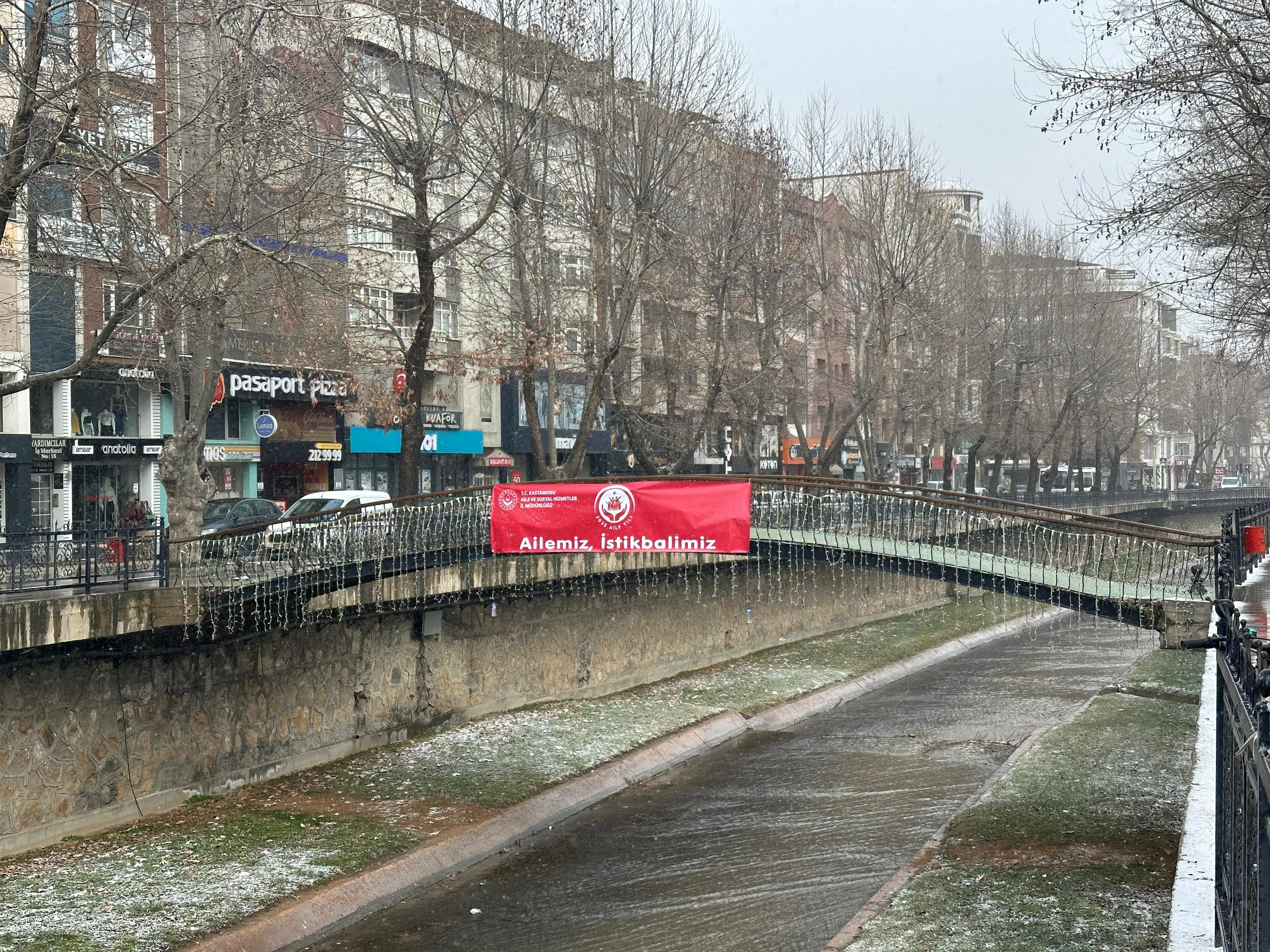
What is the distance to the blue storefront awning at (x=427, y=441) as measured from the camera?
46.0m

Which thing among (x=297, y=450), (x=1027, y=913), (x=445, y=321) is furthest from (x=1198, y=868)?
(x=445, y=321)

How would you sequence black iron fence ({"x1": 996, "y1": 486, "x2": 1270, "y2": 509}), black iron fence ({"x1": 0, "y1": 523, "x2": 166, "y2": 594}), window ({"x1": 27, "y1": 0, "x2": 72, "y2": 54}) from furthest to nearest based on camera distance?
black iron fence ({"x1": 996, "y1": 486, "x2": 1270, "y2": 509}) < black iron fence ({"x1": 0, "y1": 523, "x2": 166, "y2": 594}) < window ({"x1": 27, "y1": 0, "x2": 72, "y2": 54})

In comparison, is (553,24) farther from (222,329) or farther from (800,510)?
(800,510)

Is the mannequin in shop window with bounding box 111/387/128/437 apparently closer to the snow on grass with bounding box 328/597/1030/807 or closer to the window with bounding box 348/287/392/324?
the window with bounding box 348/287/392/324

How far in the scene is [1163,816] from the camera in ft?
59.7

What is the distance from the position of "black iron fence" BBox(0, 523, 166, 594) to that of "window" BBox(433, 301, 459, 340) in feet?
94.0

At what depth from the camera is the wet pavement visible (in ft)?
51.7

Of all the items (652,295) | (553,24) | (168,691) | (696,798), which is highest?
(553,24)

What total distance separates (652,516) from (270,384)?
24.9m

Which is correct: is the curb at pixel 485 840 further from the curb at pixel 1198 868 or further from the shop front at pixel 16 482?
the shop front at pixel 16 482

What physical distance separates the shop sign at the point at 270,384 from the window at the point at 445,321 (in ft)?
16.9

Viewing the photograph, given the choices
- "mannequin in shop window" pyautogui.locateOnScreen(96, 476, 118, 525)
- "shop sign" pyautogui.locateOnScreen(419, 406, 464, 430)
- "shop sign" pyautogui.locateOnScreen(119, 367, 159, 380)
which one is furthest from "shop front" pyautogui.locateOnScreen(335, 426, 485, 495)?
"shop sign" pyautogui.locateOnScreen(119, 367, 159, 380)

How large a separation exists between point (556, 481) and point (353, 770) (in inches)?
237

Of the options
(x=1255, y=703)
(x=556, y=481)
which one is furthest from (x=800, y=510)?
(x=1255, y=703)
